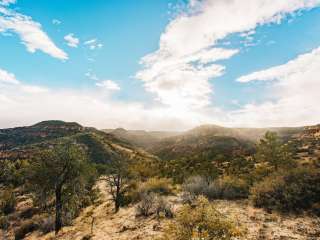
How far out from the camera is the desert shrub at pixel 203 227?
7.18 meters

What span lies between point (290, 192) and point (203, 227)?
1243cm

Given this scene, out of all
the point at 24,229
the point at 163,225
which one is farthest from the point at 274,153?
the point at 24,229

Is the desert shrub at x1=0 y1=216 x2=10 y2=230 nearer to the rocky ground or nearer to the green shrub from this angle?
the rocky ground

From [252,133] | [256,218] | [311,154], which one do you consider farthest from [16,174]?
[252,133]

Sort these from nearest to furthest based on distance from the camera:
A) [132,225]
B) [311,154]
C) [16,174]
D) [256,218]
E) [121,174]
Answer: [256,218] → [132,225] → [121,174] → [311,154] → [16,174]

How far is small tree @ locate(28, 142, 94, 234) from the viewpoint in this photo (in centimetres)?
2086

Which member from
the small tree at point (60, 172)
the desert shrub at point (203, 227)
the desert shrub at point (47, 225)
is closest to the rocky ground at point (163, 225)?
the desert shrub at point (47, 225)

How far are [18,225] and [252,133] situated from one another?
114 m

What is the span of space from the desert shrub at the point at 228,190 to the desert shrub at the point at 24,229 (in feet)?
48.8

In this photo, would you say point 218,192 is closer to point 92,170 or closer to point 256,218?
point 256,218

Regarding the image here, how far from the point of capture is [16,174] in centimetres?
3981

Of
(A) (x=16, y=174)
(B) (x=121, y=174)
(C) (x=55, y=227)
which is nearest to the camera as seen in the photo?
(C) (x=55, y=227)

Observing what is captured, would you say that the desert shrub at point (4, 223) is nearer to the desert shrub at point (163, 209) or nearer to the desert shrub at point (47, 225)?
the desert shrub at point (47, 225)

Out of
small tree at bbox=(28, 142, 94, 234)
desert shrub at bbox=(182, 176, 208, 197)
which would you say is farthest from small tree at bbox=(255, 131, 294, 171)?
small tree at bbox=(28, 142, 94, 234)
